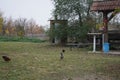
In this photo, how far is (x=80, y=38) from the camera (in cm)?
3048

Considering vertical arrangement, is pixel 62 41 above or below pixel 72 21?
below

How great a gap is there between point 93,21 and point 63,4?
13.4ft

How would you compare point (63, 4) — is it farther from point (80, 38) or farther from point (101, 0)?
point (101, 0)

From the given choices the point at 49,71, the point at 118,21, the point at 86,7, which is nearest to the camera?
the point at 49,71

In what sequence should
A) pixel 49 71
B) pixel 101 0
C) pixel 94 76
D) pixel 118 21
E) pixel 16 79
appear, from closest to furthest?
pixel 16 79 < pixel 94 76 < pixel 49 71 < pixel 101 0 < pixel 118 21

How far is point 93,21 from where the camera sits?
99.4ft

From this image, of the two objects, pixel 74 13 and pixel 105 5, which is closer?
pixel 105 5

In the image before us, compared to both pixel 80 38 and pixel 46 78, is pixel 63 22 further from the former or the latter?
pixel 46 78

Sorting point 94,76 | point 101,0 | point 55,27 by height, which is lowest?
point 94,76

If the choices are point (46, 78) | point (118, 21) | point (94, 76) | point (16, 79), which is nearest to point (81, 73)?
point (94, 76)

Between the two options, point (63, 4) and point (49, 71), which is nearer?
point (49, 71)

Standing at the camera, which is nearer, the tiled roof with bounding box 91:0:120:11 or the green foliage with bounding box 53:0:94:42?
the tiled roof with bounding box 91:0:120:11

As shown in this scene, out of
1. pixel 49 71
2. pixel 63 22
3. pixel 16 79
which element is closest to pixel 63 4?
pixel 63 22

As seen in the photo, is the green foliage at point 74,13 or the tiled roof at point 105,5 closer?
the tiled roof at point 105,5
